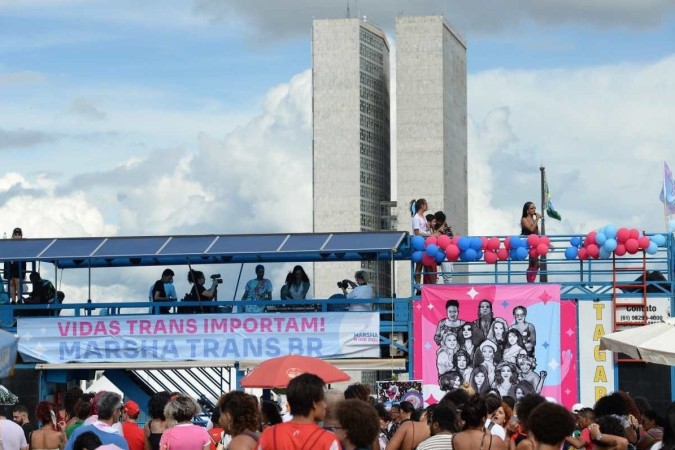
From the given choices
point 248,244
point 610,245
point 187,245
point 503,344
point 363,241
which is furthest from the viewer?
point 187,245

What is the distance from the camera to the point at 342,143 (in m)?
116

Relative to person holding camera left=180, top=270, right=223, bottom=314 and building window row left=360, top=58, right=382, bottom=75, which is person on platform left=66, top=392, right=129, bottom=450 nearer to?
person holding camera left=180, top=270, right=223, bottom=314

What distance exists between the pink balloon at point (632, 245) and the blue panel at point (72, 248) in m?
10.1

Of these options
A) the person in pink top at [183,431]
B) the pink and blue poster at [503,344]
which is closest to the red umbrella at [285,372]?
the person in pink top at [183,431]

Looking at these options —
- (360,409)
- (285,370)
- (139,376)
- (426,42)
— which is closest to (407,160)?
(426,42)

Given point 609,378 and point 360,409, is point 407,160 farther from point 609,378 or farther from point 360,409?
point 360,409

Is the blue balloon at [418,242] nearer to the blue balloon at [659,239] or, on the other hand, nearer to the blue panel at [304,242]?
the blue panel at [304,242]

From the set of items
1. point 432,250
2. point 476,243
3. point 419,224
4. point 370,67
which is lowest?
point 432,250

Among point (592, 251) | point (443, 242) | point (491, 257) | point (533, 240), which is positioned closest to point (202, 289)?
point (443, 242)

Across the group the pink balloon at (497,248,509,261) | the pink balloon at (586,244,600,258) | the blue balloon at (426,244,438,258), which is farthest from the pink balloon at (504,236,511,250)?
the pink balloon at (586,244,600,258)

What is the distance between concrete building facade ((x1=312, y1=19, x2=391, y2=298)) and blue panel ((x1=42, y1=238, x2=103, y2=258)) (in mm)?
86684

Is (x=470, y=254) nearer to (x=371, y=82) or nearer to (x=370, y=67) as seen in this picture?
(x=371, y=82)

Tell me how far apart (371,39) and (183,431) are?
11089 cm

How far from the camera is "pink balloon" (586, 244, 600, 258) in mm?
24531
